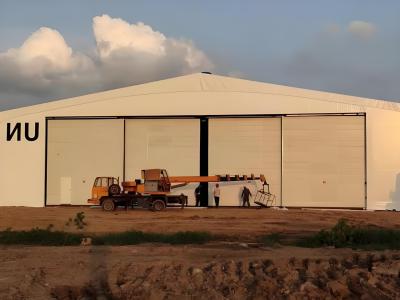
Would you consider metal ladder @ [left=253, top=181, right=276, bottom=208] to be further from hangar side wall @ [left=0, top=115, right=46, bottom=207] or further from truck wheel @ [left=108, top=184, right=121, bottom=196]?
hangar side wall @ [left=0, top=115, right=46, bottom=207]

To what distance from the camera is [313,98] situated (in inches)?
1362

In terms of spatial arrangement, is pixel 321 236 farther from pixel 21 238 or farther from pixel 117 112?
pixel 117 112

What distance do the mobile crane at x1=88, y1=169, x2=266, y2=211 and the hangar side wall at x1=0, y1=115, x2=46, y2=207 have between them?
5518 mm

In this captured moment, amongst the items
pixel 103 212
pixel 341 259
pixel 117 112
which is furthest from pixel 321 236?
pixel 117 112

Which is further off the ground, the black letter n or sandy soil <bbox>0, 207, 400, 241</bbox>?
the black letter n

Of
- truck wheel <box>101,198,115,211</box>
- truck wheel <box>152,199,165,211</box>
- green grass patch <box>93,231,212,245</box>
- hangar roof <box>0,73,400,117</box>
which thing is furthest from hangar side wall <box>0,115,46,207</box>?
green grass patch <box>93,231,212,245</box>

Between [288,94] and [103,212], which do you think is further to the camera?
[288,94]

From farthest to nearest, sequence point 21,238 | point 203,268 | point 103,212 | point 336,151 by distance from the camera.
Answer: point 336,151
point 103,212
point 21,238
point 203,268

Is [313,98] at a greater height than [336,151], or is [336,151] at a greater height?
[313,98]

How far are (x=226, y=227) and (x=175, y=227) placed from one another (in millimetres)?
2066

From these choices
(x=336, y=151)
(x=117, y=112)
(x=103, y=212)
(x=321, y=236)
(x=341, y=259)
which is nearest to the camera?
(x=341, y=259)

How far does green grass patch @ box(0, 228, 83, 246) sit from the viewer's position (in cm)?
1752

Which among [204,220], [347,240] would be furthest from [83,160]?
[347,240]

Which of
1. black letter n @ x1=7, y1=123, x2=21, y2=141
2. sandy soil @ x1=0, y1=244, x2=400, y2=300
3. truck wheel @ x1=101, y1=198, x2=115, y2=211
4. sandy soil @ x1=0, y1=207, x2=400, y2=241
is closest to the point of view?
sandy soil @ x1=0, y1=244, x2=400, y2=300
